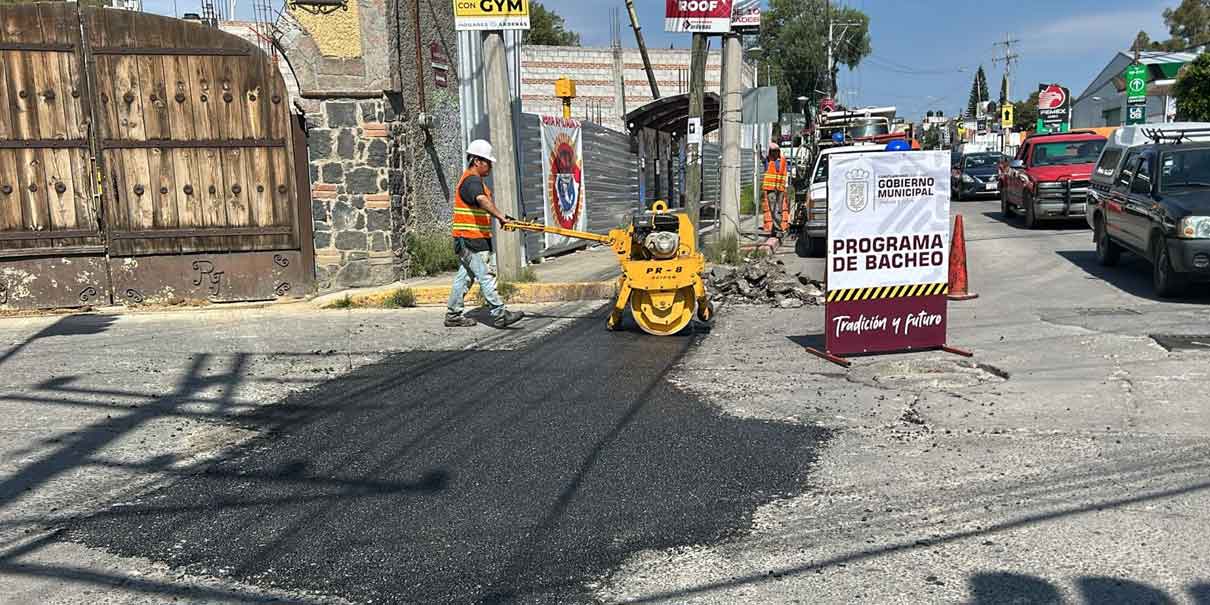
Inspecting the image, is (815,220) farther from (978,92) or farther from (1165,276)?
(978,92)

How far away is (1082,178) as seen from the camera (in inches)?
732

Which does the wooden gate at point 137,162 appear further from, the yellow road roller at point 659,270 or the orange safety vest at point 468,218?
the yellow road roller at point 659,270

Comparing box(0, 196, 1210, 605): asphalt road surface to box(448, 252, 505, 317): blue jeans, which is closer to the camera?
box(0, 196, 1210, 605): asphalt road surface

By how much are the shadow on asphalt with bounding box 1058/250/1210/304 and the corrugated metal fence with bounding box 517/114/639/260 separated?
8.56m

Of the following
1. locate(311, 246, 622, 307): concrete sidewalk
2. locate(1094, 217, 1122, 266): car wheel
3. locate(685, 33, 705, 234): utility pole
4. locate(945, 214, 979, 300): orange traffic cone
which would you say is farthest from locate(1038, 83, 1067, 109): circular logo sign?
locate(311, 246, 622, 307): concrete sidewalk

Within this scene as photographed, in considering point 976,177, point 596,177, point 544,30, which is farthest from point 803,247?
point 544,30

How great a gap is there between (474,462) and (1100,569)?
3.28 m

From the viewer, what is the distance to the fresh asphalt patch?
13.5 feet

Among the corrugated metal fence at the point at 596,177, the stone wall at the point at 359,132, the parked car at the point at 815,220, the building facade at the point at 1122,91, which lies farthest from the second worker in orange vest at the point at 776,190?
the building facade at the point at 1122,91

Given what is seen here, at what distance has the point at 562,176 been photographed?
17.4 metres

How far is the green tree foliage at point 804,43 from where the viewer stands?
80188 mm

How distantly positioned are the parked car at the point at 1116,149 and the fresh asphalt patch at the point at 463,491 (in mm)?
9479

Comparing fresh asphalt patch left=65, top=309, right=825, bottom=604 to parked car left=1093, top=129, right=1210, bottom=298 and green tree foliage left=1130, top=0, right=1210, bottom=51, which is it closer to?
parked car left=1093, top=129, right=1210, bottom=298

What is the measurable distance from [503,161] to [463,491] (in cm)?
806
